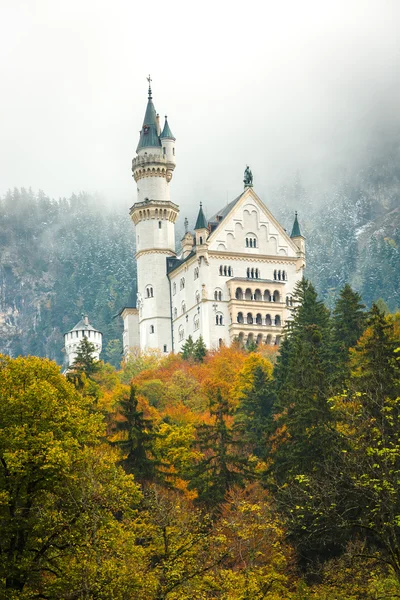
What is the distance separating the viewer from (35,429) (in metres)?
44.9

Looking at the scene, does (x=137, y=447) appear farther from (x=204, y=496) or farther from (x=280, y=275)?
(x=280, y=275)

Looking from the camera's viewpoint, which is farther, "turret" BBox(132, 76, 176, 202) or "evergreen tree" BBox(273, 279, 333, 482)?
"turret" BBox(132, 76, 176, 202)

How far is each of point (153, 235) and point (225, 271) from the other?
36.7ft

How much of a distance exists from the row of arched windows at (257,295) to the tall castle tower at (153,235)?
9.76 meters

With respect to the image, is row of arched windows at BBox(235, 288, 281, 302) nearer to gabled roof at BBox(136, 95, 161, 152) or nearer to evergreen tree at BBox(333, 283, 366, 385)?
gabled roof at BBox(136, 95, 161, 152)

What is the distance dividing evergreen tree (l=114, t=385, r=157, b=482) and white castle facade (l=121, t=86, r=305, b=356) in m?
59.0

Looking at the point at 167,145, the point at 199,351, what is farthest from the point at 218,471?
the point at 167,145

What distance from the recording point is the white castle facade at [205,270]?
123375mm

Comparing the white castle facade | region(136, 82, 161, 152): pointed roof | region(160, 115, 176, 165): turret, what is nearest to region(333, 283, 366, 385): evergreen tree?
the white castle facade

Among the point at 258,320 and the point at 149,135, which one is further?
the point at 149,135

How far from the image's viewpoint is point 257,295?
125125 millimetres

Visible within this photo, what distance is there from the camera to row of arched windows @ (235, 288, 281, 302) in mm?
124562

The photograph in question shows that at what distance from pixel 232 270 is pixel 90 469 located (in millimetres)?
81532

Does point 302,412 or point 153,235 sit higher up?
point 153,235
